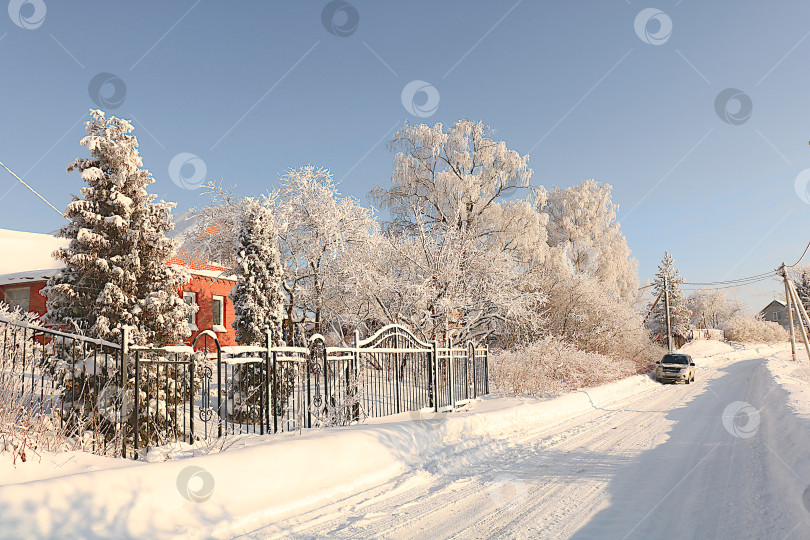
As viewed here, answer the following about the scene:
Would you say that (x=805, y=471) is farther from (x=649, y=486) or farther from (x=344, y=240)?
(x=344, y=240)

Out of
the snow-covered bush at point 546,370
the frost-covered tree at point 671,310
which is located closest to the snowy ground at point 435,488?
the snow-covered bush at point 546,370

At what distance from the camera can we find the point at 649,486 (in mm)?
6637

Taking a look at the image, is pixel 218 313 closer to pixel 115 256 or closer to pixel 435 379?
pixel 115 256

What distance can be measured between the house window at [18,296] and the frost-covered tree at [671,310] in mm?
56518

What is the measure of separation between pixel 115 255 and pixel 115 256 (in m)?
0.16

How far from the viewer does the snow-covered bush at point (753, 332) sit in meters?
68.5

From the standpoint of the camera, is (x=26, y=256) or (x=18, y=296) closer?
(x=18, y=296)

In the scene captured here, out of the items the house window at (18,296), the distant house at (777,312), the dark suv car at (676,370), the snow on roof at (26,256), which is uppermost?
the snow on roof at (26,256)

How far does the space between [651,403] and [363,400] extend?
11.6 metres

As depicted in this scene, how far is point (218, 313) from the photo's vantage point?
89.0ft

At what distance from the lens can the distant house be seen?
109 meters

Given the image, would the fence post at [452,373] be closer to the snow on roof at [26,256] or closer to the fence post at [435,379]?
the fence post at [435,379]

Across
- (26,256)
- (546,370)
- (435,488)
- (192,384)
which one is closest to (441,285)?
(546,370)

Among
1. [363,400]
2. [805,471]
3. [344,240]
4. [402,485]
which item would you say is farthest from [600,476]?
[344,240]
